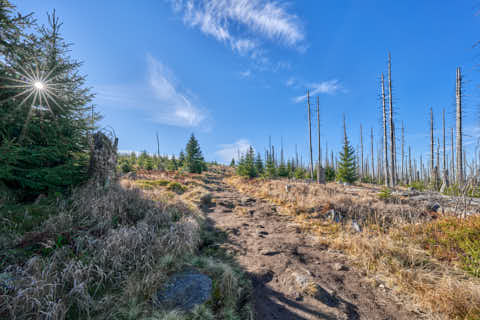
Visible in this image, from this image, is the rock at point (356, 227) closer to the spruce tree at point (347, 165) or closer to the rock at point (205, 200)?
the rock at point (205, 200)

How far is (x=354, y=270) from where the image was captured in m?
3.89

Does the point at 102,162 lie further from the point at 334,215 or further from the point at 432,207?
the point at 432,207

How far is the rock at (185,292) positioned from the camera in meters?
2.67

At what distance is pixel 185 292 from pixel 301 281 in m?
2.35

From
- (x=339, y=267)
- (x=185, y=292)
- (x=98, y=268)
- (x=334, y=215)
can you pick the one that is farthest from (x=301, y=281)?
(x=334, y=215)

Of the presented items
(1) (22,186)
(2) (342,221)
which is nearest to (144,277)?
(1) (22,186)

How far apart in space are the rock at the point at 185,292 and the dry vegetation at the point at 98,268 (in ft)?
0.39

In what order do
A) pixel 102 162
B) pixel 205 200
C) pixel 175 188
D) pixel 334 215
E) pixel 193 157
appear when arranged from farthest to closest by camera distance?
pixel 193 157 < pixel 175 188 < pixel 205 200 < pixel 334 215 < pixel 102 162

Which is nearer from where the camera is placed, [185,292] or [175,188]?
[185,292]

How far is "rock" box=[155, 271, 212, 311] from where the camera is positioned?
2.67 metres

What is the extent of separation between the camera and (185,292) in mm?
2867

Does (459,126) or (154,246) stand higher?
(459,126)

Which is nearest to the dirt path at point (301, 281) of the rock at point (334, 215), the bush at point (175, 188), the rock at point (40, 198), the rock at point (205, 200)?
the rock at point (334, 215)

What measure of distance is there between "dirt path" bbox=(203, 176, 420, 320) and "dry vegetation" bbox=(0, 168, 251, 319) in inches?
18.8
